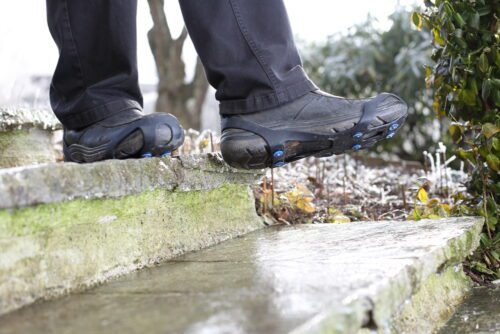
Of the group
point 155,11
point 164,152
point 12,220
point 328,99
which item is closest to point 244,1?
point 328,99

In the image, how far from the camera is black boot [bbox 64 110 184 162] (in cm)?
158

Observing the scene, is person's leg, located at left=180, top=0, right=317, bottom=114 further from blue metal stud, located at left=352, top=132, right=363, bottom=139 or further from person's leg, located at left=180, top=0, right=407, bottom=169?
blue metal stud, located at left=352, top=132, right=363, bottom=139

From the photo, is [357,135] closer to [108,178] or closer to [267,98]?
[267,98]

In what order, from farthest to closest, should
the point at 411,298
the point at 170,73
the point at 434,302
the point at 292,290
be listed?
the point at 170,73, the point at 434,302, the point at 411,298, the point at 292,290

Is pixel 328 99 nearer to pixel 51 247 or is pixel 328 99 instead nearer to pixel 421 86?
pixel 51 247

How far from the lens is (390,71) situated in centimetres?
545

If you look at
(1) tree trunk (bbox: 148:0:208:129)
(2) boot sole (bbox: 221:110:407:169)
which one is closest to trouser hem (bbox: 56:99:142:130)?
(2) boot sole (bbox: 221:110:407:169)

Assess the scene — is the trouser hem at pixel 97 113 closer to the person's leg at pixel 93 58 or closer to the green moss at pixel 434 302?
the person's leg at pixel 93 58

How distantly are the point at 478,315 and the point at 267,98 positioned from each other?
0.75 m

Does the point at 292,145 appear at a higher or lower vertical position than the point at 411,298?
higher

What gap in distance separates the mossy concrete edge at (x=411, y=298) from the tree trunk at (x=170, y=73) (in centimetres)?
530

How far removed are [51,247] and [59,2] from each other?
733mm

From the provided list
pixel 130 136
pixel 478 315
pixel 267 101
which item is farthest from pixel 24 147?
pixel 478 315

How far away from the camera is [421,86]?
4.98 metres
